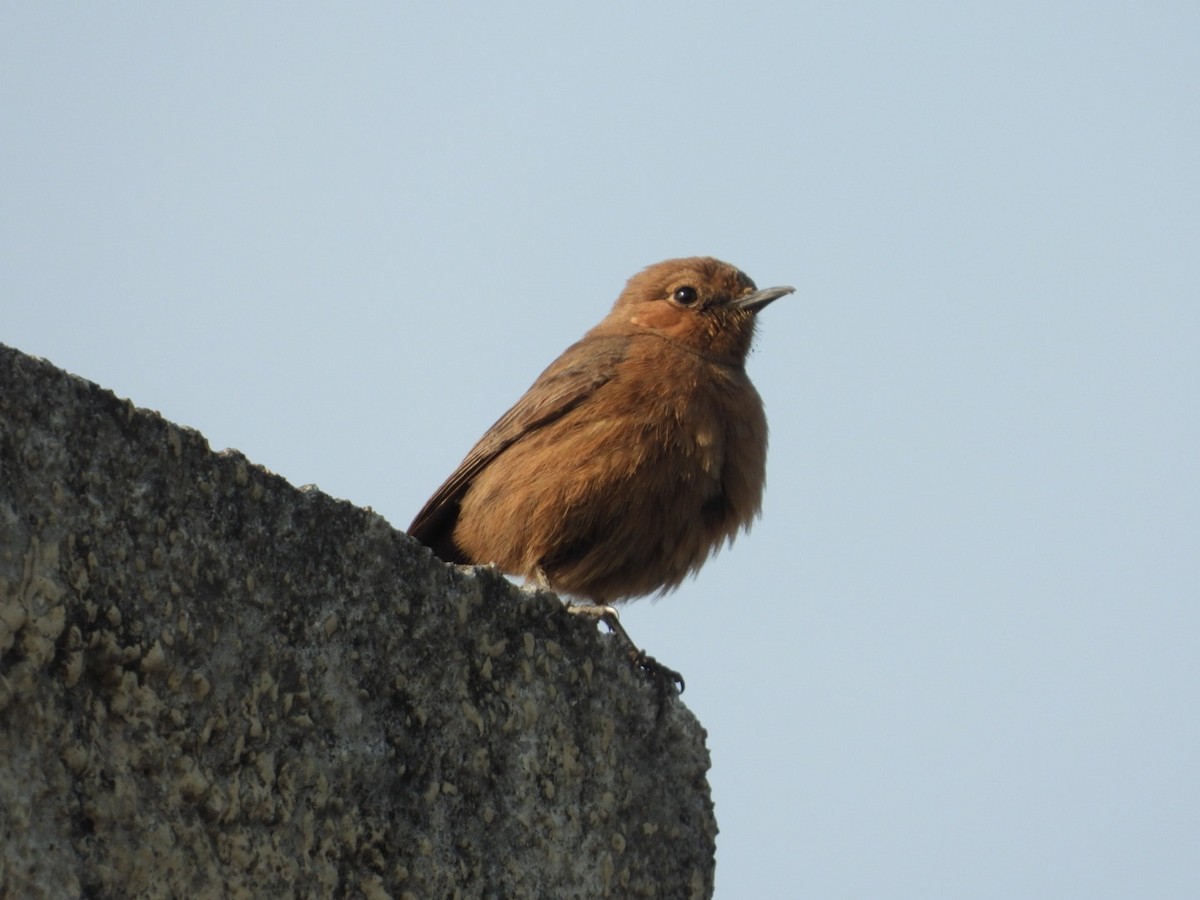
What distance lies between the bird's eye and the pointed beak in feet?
0.63

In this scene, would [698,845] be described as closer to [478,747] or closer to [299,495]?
[478,747]

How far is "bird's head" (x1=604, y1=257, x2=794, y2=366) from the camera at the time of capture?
7543mm

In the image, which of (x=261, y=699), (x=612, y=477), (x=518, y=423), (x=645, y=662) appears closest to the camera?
(x=261, y=699)

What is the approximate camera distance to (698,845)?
424cm

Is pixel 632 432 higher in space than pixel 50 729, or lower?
higher

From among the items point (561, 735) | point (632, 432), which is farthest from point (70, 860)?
point (632, 432)

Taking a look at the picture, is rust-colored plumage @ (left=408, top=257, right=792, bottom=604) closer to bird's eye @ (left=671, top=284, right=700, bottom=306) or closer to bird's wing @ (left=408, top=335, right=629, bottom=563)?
bird's wing @ (left=408, top=335, right=629, bottom=563)

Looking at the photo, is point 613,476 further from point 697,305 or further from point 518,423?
point 697,305

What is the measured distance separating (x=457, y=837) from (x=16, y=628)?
113cm

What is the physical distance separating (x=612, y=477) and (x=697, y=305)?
1.94 meters

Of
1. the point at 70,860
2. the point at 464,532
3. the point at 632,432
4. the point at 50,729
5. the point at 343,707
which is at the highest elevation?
the point at 632,432

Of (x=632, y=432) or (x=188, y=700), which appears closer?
(x=188, y=700)

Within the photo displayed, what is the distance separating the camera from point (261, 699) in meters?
3.19

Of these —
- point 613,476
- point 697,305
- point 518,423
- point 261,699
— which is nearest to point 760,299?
point 697,305
